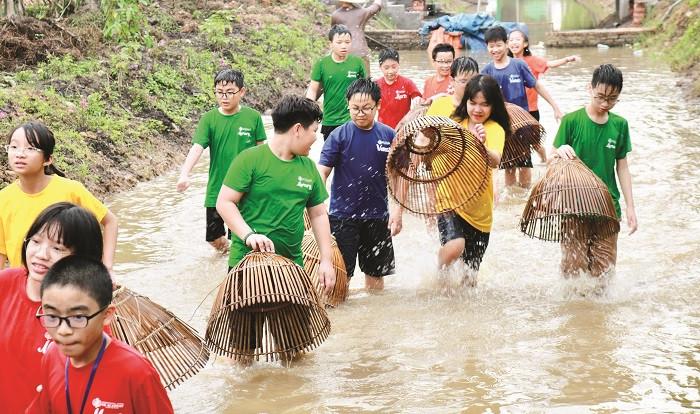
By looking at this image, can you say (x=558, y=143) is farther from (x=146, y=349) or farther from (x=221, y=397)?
(x=146, y=349)

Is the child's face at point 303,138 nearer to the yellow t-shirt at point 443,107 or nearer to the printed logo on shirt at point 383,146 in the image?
the printed logo on shirt at point 383,146

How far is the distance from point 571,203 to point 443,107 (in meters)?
1.39

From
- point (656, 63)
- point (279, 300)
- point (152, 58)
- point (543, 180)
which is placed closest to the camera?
point (279, 300)

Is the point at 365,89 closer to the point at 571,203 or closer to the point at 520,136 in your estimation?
the point at 571,203

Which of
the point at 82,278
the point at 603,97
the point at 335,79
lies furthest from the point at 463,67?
the point at 82,278

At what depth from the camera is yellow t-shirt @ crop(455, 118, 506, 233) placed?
283 inches

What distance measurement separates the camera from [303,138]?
570cm

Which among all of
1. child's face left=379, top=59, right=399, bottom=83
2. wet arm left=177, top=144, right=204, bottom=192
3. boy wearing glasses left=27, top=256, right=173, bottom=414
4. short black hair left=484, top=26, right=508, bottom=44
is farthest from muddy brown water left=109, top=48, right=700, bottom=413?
boy wearing glasses left=27, top=256, right=173, bottom=414

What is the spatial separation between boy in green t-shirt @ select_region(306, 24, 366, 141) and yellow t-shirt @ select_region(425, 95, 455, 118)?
2.60 meters

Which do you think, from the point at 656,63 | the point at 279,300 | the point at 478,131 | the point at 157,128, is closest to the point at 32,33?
the point at 157,128

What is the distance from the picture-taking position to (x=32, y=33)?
1409 centimetres

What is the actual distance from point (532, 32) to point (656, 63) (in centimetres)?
760

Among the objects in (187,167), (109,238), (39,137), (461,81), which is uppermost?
(39,137)

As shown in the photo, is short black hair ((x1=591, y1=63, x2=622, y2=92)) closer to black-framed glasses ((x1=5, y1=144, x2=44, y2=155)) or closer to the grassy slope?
black-framed glasses ((x1=5, y1=144, x2=44, y2=155))
